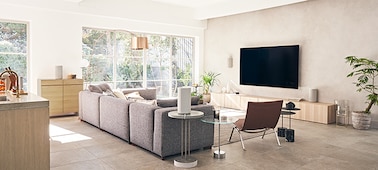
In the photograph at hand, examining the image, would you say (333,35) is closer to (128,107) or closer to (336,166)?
(336,166)

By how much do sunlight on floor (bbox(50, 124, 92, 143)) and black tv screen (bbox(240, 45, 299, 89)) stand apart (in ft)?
17.3

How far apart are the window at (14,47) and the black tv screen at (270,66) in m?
5.99

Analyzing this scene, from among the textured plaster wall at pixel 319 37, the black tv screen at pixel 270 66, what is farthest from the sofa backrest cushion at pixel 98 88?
the textured plaster wall at pixel 319 37

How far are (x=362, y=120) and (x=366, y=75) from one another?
1011 millimetres

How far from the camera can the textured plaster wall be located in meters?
6.58

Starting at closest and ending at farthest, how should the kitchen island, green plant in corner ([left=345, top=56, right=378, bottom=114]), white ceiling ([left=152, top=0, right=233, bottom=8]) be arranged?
the kitchen island
green plant in corner ([left=345, top=56, right=378, bottom=114])
white ceiling ([left=152, top=0, right=233, bottom=8])

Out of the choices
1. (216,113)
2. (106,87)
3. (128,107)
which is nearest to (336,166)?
(216,113)

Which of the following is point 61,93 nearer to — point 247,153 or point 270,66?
point 247,153

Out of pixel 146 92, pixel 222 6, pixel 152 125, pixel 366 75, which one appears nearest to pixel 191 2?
pixel 222 6

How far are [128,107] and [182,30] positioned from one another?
230 inches

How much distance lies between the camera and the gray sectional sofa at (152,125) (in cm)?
407

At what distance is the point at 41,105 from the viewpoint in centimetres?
304

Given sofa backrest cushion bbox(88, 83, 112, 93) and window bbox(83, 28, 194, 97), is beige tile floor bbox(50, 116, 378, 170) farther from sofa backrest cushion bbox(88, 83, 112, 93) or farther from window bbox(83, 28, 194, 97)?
window bbox(83, 28, 194, 97)

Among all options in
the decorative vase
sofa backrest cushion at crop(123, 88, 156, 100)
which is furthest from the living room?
sofa backrest cushion at crop(123, 88, 156, 100)
